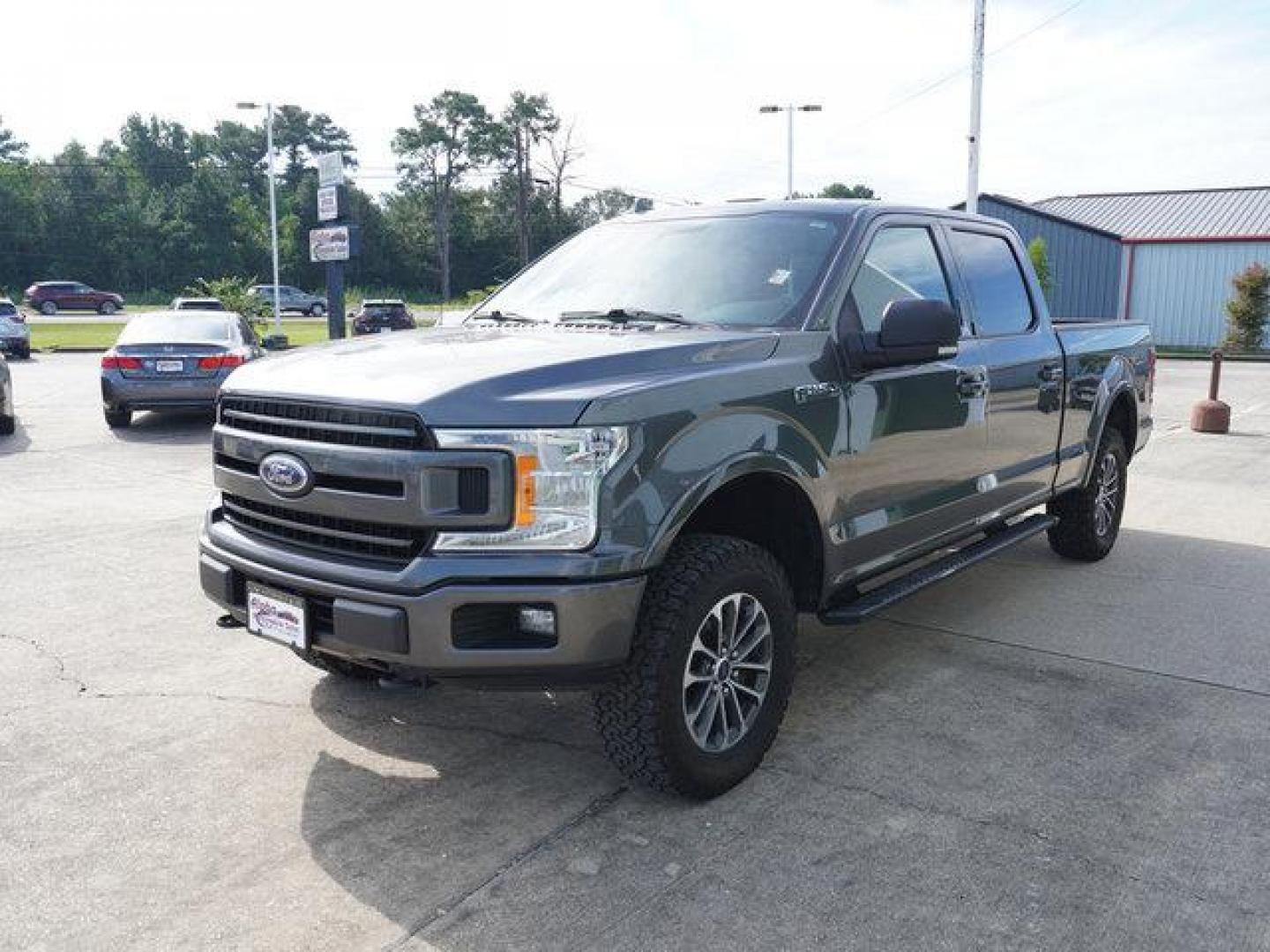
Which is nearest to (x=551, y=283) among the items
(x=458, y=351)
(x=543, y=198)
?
(x=458, y=351)

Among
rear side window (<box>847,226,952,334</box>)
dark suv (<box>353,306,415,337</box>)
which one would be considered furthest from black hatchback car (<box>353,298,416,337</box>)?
rear side window (<box>847,226,952,334</box>)

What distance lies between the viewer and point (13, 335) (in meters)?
25.8

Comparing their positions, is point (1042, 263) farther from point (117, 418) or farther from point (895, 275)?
point (895, 275)

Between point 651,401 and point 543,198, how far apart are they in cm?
8675

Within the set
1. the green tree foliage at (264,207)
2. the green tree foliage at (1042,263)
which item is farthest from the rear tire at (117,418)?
the green tree foliage at (264,207)

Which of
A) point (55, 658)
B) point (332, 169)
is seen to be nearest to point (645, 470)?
point (55, 658)

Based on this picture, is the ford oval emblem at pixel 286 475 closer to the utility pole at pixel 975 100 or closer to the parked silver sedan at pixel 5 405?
the parked silver sedan at pixel 5 405

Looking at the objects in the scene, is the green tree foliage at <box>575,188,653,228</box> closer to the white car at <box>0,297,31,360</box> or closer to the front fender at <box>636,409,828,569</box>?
the white car at <box>0,297,31,360</box>

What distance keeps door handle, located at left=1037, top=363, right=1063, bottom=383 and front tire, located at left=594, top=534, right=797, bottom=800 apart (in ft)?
7.90

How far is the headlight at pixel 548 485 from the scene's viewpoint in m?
2.97

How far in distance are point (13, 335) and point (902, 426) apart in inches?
1062

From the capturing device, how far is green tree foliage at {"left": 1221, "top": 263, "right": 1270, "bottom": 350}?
30984mm

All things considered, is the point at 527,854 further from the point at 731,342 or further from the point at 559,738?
the point at 731,342

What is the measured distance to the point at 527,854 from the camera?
10.3ft
